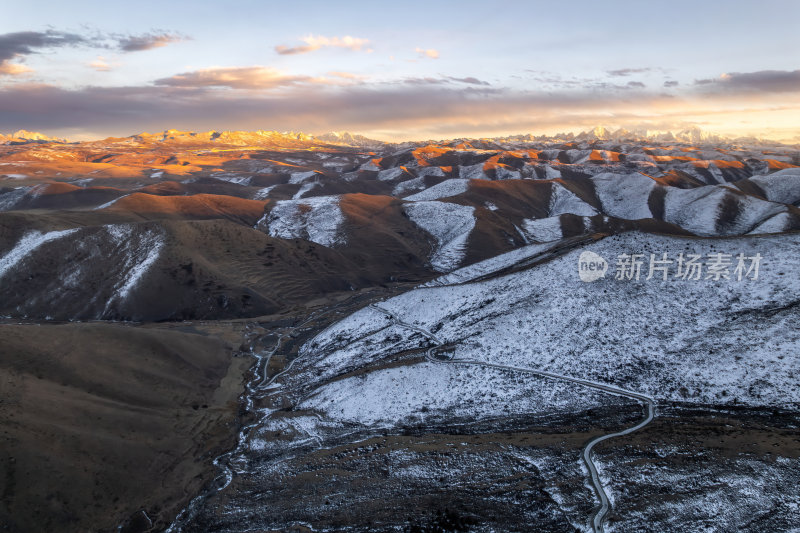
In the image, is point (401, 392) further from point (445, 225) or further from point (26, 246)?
point (445, 225)

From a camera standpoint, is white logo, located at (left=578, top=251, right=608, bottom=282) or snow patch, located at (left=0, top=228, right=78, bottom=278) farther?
snow patch, located at (left=0, top=228, right=78, bottom=278)

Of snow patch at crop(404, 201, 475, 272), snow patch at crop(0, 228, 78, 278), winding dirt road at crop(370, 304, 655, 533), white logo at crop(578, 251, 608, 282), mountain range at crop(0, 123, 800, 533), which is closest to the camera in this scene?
winding dirt road at crop(370, 304, 655, 533)

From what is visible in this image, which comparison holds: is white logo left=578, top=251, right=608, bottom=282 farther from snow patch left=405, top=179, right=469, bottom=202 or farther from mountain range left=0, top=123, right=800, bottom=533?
snow patch left=405, top=179, right=469, bottom=202

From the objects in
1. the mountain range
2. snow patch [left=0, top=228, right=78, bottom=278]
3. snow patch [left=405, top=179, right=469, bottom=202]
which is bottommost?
the mountain range

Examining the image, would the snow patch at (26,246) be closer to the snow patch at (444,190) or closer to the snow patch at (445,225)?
the snow patch at (445,225)

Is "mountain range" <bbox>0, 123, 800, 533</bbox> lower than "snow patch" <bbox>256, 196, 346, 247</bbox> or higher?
lower

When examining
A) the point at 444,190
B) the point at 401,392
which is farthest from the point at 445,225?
the point at 401,392

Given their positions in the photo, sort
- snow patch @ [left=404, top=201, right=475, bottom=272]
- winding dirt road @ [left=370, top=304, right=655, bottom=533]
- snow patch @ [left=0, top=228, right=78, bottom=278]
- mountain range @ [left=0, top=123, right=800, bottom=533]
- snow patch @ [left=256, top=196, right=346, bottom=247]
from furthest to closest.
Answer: snow patch @ [left=256, top=196, right=346, bottom=247], snow patch @ [left=404, top=201, right=475, bottom=272], snow patch @ [left=0, top=228, right=78, bottom=278], mountain range @ [left=0, top=123, right=800, bottom=533], winding dirt road @ [left=370, top=304, right=655, bottom=533]

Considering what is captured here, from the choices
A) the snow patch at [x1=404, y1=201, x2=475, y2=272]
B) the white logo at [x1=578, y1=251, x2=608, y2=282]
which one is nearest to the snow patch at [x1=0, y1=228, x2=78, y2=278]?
the snow patch at [x1=404, y1=201, x2=475, y2=272]
